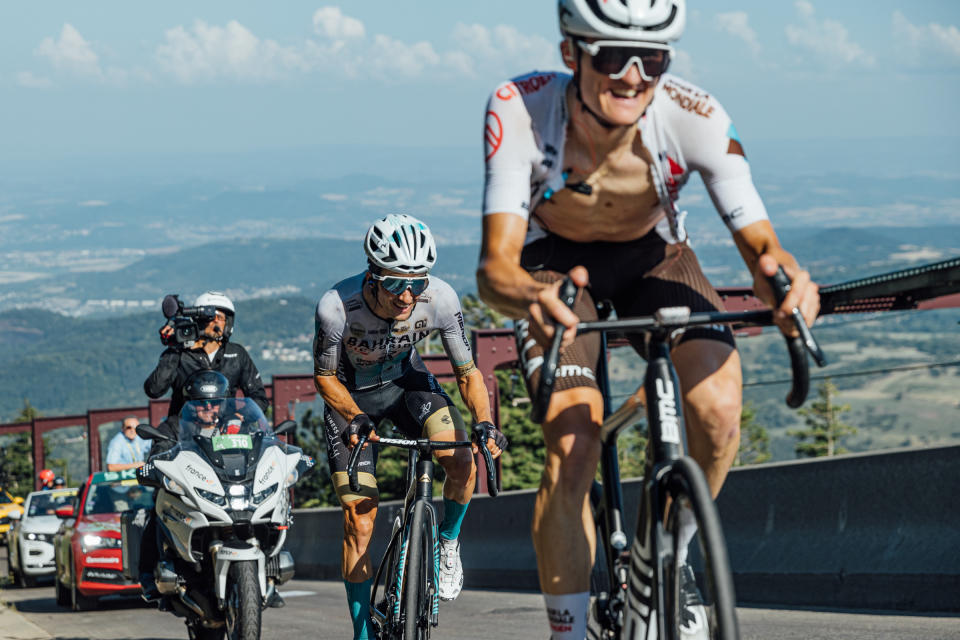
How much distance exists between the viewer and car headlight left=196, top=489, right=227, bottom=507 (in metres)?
Result: 8.03

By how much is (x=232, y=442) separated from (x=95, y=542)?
20.1 ft

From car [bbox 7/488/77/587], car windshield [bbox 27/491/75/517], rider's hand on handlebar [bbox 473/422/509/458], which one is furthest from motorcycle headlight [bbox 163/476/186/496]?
car windshield [bbox 27/491/75/517]

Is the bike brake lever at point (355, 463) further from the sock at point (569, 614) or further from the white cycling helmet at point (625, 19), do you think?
the white cycling helmet at point (625, 19)

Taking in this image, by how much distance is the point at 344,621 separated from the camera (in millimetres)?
10828

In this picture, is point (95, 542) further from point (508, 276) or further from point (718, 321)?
point (718, 321)

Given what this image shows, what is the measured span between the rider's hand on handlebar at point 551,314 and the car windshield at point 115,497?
12.1m

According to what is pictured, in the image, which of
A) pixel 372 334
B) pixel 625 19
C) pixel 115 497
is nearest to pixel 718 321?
pixel 625 19

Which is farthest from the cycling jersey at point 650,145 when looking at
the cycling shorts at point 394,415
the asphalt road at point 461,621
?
the asphalt road at point 461,621

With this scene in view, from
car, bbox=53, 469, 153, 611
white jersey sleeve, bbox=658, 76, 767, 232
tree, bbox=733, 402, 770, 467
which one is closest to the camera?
white jersey sleeve, bbox=658, 76, 767, 232

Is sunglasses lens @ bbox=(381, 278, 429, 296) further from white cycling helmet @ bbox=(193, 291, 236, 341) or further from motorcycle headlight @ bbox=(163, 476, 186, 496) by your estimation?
white cycling helmet @ bbox=(193, 291, 236, 341)

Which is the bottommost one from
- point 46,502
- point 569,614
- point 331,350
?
point 46,502

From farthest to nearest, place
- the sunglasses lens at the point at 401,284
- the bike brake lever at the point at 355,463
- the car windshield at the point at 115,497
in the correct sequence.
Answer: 1. the car windshield at the point at 115,497
2. the sunglasses lens at the point at 401,284
3. the bike brake lever at the point at 355,463

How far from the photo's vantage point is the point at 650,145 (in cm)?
419

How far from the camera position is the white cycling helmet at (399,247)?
652 cm
